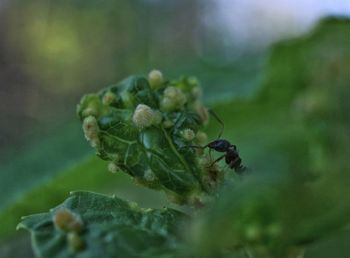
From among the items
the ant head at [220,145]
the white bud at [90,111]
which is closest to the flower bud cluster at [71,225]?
the white bud at [90,111]

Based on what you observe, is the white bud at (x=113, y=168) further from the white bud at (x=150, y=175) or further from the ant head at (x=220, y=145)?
the ant head at (x=220, y=145)

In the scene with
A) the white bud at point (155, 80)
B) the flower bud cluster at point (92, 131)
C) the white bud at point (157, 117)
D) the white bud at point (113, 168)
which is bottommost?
the white bud at point (113, 168)

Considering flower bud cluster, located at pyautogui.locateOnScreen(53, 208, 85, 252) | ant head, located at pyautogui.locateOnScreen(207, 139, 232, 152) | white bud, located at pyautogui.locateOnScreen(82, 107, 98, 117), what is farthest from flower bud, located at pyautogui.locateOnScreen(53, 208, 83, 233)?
ant head, located at pyautogui.locateOnScreen(207, 139, 232, 152)

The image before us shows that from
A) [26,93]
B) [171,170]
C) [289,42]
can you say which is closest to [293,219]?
[171,170]

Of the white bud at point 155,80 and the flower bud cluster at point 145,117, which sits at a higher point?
the white bud at point 155,80

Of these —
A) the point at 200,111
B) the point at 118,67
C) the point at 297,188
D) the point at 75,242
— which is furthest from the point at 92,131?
the point at 118,67

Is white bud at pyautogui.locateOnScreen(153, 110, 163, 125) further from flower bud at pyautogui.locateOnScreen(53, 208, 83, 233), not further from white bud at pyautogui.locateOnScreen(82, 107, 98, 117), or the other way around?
flower bud at pyautogui.locateOnScreen(53, 208, 83, 233)

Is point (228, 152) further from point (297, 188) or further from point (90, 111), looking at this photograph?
point (297, 188)
